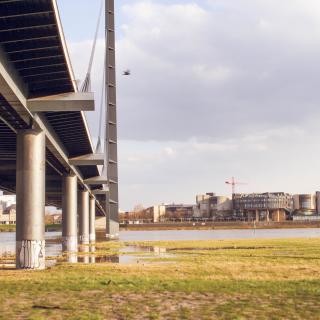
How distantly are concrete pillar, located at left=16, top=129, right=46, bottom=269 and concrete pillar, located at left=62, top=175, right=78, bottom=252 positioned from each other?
35207mm

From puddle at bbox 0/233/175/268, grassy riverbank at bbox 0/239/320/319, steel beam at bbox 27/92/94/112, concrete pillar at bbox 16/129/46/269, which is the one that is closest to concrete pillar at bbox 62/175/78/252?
puddle at bbox 0/233/175/268

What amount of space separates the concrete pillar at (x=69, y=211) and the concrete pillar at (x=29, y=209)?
1386 inches

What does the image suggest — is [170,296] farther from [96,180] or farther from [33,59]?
[96,180]

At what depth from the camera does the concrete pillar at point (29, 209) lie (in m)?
35.0

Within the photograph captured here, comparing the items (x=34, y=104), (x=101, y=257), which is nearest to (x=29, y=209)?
(x=34, y=104)

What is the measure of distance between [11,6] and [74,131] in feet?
88.2

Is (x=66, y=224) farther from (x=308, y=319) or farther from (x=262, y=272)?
Answer: (x=308, y=319)

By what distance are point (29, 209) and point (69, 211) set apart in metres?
37.7

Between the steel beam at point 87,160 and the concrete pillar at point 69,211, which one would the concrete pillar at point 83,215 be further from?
the steel beam at point 87,160

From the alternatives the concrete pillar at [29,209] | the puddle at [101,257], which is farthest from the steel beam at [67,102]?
the puddle at [101,257]

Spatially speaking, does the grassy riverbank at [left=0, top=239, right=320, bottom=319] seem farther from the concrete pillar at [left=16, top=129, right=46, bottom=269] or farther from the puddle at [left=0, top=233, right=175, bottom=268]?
the puddle at [left=0, top=233, right=175, bottom=268]

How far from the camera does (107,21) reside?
370 feet

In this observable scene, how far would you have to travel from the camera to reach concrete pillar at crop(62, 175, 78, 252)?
233ft

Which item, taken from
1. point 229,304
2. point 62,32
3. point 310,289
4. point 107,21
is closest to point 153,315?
point 229,304
